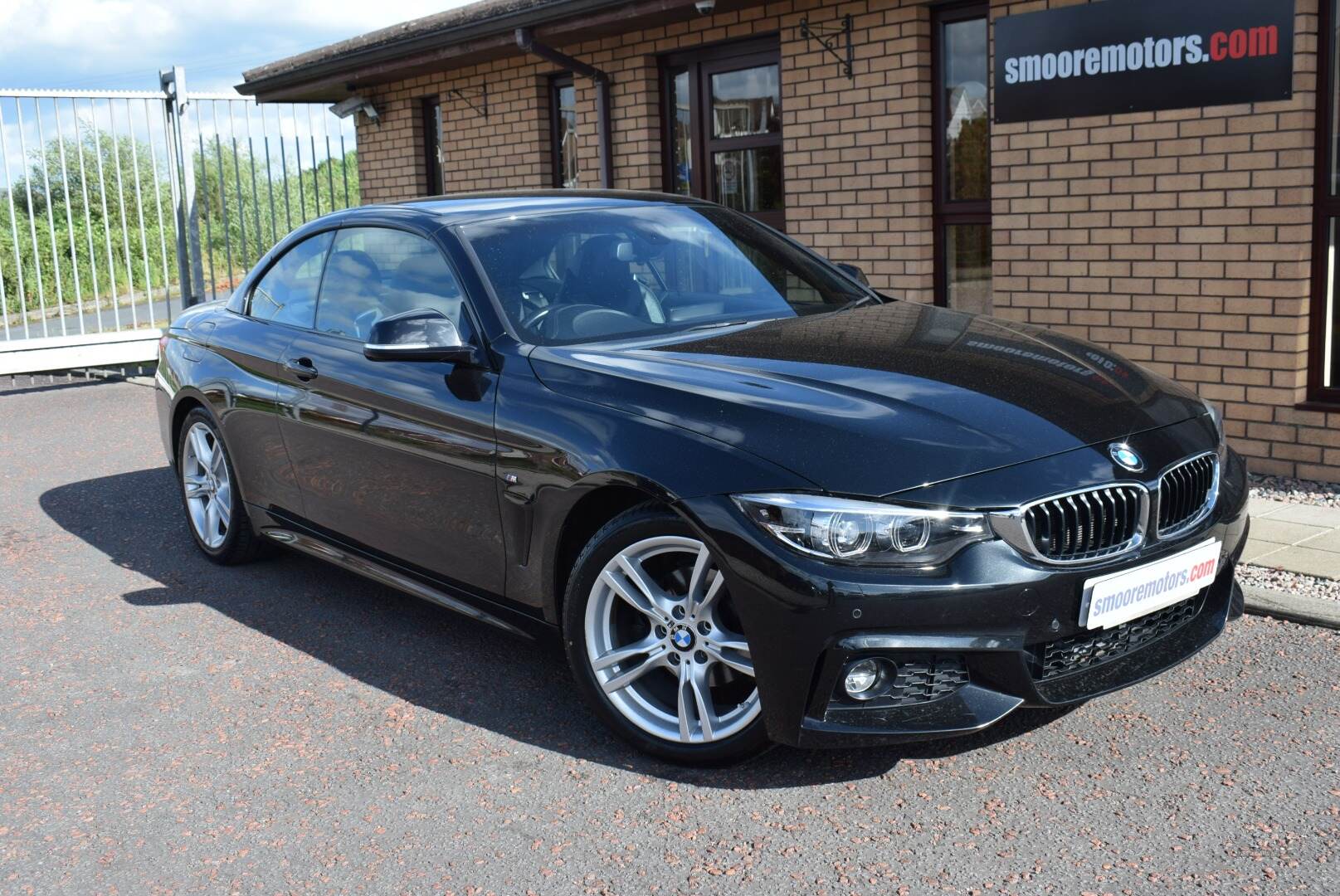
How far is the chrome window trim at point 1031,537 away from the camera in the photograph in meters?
3.34

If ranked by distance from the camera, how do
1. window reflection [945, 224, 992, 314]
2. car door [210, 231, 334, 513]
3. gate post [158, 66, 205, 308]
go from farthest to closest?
gate post [158, 66, 205, 308]
window reflection [945, 224, 992, 314]
car door [210, 231, 334, 513]

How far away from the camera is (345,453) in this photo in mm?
4930

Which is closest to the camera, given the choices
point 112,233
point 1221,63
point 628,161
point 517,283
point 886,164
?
point 517,283

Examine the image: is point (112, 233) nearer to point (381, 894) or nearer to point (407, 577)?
point (407, 577)

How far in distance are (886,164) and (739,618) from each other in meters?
5.62

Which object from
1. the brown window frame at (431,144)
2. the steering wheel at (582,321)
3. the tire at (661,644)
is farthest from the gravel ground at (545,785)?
the brown window frame at (431,144)

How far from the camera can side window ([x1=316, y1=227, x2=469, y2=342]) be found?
468 cm

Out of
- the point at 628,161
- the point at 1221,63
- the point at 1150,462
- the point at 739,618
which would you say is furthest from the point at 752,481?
the point at 628,161

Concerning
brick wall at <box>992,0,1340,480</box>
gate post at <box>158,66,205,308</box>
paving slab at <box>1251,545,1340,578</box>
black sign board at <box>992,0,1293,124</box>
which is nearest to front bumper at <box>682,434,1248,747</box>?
paving slab at <box>1251,545,1340,578</box>

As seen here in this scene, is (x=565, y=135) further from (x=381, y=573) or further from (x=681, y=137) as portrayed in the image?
(x=381, y=573)

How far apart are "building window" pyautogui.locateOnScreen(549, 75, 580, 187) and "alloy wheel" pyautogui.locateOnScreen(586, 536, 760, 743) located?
7.96 metres

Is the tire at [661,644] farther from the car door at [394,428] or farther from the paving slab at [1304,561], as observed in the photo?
the paving slab at [1304,561]

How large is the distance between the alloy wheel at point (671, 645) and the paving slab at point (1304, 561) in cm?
266

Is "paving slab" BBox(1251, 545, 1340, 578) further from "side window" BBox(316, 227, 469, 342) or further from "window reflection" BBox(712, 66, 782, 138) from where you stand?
"window reflection" BBox(712, 66, 782, 138)
